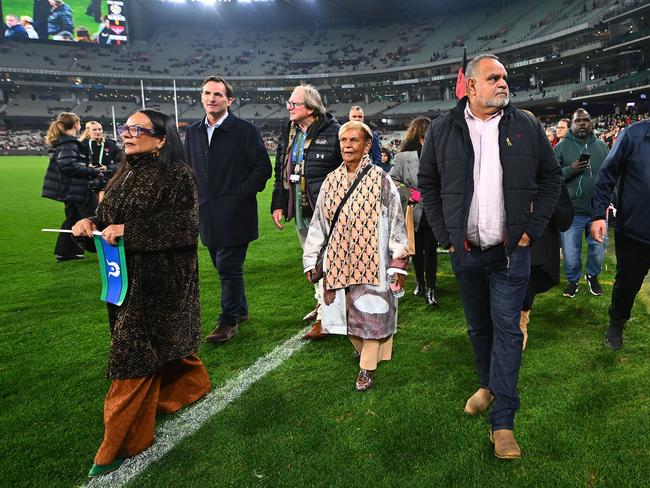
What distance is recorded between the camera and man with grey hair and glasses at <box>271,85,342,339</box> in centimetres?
376

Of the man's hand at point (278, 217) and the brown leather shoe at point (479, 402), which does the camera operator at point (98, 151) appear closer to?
the man's hand at point (278, 217)

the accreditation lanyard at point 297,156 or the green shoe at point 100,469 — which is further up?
the accreditation lanyard at point 297,156

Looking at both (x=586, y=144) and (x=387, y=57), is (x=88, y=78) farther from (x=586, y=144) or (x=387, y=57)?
(x=586, y=144)

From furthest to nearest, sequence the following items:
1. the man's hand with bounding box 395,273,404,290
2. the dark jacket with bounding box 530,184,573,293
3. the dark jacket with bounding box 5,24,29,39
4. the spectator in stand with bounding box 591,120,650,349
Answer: the dark jacket with bounding box 5,24,29,39
the spectator in stand with bounding box 591,120,650,349
the man's hand with bounding box 395,273,404,290
the dark jacket with bounding box 530,184,573,293

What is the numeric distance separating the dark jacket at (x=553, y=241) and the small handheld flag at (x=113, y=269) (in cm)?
239

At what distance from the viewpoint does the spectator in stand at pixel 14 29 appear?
6194cm

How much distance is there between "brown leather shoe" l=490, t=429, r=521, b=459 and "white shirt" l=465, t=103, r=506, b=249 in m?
0.98

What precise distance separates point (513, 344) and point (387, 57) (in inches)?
2536

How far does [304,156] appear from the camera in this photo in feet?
12.6

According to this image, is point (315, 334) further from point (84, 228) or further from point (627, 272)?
point (627, 272)

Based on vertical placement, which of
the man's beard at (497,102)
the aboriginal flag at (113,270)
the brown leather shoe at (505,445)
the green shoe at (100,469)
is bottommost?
the green shoe at (100,469)

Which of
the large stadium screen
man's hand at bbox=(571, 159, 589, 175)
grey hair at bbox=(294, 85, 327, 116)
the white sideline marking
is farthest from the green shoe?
the large stadium screen

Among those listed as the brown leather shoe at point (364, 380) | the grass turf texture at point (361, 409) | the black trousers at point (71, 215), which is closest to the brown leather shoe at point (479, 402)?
the grass turf texture at point (361, 409)

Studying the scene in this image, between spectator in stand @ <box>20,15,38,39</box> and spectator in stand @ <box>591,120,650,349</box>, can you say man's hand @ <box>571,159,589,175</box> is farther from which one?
spectator in stand @ <box>20,15,38,39</box>
